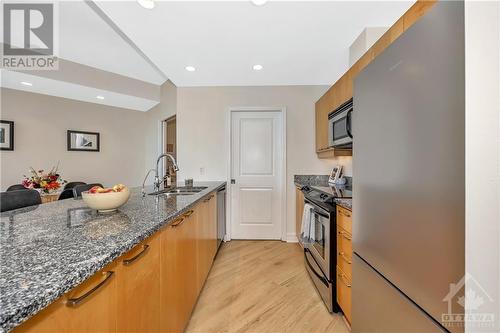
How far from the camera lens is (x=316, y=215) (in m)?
1.95

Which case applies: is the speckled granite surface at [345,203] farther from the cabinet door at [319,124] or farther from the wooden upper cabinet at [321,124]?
the cabinet door at [319,124]

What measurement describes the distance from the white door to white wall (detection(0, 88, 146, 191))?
7.88ft

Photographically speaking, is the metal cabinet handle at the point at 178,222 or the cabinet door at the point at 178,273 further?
the metal cabinet handle at the point at 178,222

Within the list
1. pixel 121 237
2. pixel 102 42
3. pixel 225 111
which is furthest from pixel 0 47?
pixel 121 237

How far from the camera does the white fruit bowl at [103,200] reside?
112 centimetres

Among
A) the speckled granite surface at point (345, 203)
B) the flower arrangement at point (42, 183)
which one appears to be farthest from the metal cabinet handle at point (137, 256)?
the flower arrangement at point (42, 183)

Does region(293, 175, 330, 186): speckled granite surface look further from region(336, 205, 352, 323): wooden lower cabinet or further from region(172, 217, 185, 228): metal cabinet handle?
region(172, 217, 185, 228): metal cabinet handle

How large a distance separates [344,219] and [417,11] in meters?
1.25

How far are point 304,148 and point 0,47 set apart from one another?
4.30 metres

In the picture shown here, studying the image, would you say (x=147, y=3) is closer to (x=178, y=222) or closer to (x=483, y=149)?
(x=178, y=222)
